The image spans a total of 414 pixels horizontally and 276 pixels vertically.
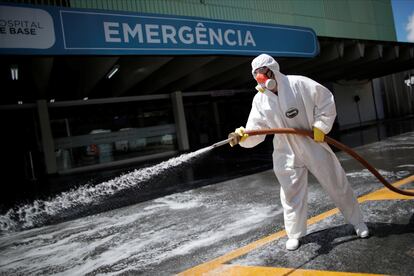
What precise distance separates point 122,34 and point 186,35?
1.42 meters

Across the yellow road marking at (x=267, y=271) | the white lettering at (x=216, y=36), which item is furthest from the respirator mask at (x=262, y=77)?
the white lettering at (x=216, y=36)

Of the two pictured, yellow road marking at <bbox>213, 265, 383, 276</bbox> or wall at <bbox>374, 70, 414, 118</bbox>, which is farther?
wall at <bbox>374, 70, 414, 118</bbox>

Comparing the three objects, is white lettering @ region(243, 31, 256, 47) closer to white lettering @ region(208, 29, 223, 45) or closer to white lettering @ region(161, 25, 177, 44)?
white lettering @ region(208, 29, 223, 45)

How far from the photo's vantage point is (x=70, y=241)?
12.9 ft

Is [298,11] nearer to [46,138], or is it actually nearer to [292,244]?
[46,138]

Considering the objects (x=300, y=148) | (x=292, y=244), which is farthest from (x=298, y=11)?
(x=292, y=244)

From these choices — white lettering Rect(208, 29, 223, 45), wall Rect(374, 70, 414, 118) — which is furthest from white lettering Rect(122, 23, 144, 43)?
wall Rect(374, 70, 414, 118)

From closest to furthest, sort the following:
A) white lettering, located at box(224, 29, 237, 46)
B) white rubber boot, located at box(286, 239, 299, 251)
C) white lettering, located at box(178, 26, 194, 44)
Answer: white rubber boot, located at box(286, 239, 299, 251), white lettering, located at box(178, 26, 194, 44), white lettering, located at box(224, 29, 237, 46)

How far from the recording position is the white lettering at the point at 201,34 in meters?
7.17

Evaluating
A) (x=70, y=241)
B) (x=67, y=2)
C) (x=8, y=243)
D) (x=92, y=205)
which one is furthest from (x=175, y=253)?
(x=67, y=2)

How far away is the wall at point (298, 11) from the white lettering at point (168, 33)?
4.00m

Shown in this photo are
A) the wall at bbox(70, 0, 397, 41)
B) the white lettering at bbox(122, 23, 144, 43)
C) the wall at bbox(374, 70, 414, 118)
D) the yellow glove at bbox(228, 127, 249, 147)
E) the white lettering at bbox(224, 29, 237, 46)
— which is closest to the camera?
the yellow glove at bbox(228, 127, 249, 147)

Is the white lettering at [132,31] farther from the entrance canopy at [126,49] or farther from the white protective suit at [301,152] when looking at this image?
the white protective suit at [301,152]

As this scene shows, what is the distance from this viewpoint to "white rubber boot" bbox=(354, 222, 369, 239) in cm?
270
